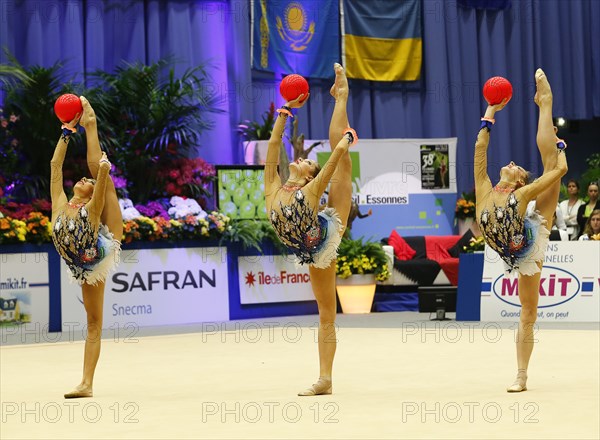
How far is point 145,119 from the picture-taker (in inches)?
512

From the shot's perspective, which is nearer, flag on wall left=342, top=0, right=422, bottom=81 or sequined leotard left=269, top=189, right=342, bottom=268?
sequined leotard left=269, top=189, right=342, bottom=268

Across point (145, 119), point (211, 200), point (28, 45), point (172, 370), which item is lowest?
point (172, 370)

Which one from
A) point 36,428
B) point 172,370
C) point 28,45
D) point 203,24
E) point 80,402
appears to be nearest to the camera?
point 36,428

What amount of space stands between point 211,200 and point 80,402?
835cm

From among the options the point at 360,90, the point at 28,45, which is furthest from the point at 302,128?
Result: the point at 28,45

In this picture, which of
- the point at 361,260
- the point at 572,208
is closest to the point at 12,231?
the point at 361,260

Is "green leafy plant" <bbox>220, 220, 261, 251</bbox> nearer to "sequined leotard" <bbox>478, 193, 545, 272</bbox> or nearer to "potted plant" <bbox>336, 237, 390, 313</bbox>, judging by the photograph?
"potted plant" <bbox>336, 237, 390, 313</bbox>

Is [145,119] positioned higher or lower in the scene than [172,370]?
higher

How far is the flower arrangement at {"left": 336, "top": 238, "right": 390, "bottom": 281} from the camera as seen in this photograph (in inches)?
497

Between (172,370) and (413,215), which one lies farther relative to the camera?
(413,215)

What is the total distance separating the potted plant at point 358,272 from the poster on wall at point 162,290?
1654 mm

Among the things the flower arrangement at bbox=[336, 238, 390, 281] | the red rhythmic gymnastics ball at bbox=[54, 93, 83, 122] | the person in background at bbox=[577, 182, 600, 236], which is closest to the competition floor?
the red rhythmic gymnastics ball at bbox=[54, 93, 83, 122]

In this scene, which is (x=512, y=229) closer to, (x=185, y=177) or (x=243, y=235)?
(x=243, y=235)

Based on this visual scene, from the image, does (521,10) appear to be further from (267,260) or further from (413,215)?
(267,260)
